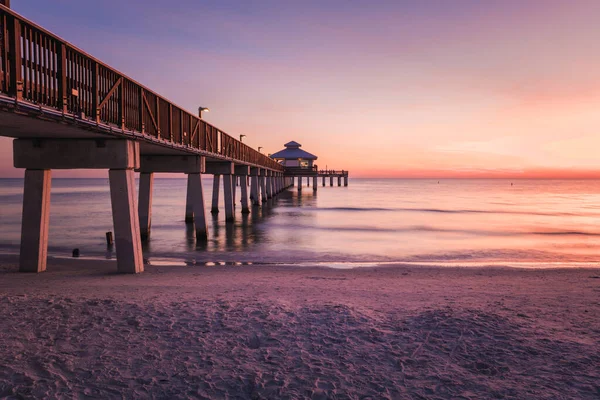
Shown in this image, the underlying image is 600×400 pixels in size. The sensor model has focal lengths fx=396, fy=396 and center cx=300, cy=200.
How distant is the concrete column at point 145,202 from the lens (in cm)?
2258

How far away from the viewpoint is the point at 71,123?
8922 millimetres

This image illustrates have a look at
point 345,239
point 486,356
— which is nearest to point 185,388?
point 486,356

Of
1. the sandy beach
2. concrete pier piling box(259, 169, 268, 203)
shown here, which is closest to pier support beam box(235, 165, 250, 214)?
concrete pier piling box(259, 169, 268, 203)

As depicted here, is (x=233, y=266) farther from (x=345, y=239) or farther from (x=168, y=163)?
(x=345, y=239)

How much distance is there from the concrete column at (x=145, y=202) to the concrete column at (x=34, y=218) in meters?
10.3

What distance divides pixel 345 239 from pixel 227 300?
17.3m

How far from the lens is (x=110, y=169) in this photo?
11.9 metres

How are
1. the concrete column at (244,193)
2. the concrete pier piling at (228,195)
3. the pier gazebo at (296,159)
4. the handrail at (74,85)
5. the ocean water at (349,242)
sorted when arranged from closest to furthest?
the handrail at (74,85) → the ocean water at (349,242) → the concrete pier piling at (228,195) → the concrete column at (244,193) → the pier gazebo at (296,159)

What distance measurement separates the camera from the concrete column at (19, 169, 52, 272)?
11.7 meters

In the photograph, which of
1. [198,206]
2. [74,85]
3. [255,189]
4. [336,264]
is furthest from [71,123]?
[255,189]

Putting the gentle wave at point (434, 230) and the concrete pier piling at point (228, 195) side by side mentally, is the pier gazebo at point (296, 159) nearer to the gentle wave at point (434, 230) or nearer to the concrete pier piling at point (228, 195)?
the concrete pier piling at point (228, 195)

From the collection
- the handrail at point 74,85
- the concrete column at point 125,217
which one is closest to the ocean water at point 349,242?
the concrete column at point 125,217

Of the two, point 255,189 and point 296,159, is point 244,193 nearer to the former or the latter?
point 255,189

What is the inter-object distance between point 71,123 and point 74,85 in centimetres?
110
